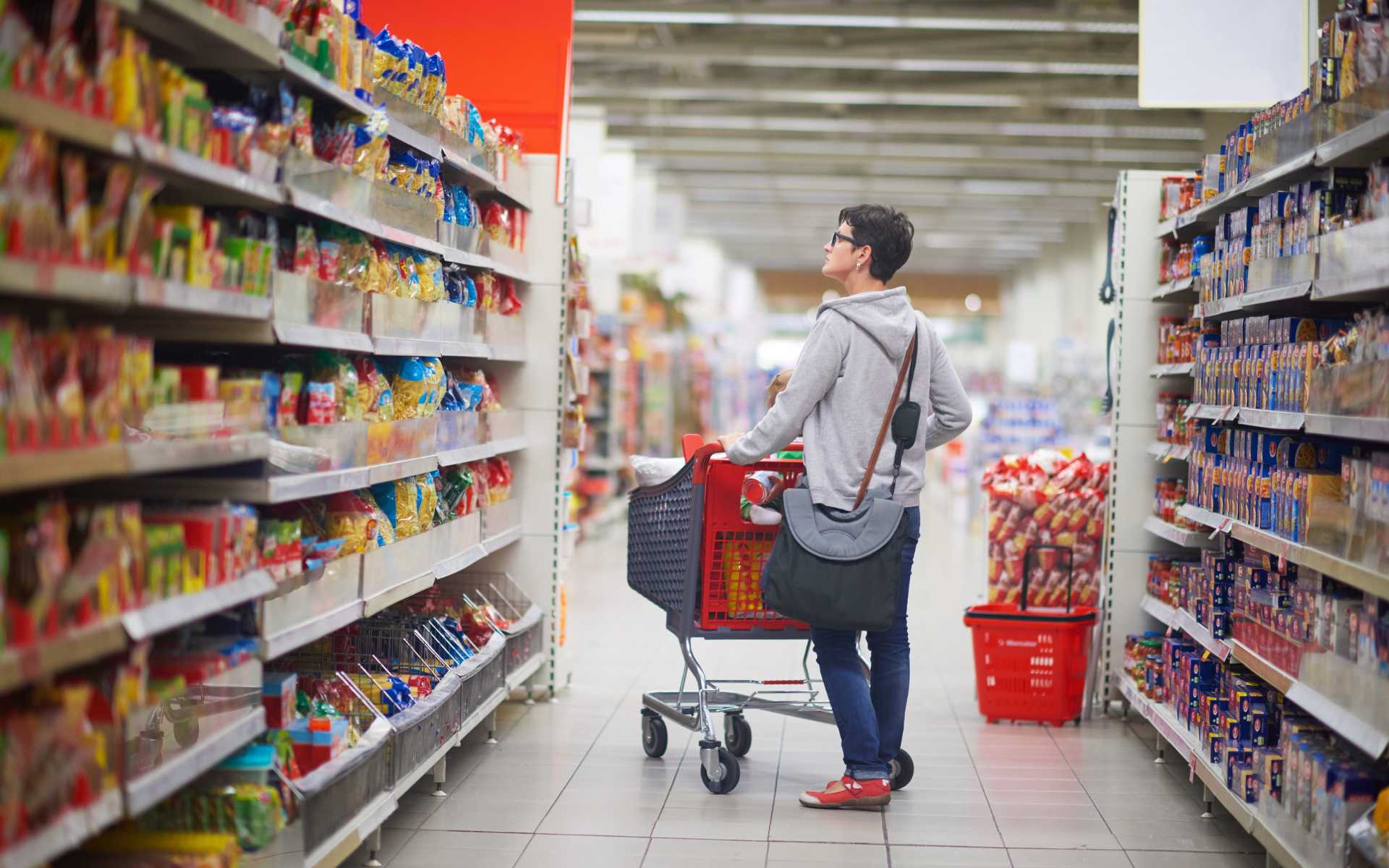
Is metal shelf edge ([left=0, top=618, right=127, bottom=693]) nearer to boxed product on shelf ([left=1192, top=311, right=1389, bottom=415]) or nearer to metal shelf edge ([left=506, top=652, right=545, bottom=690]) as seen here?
boxed product on shelf ([left=1192, top=311, right=1389, bottom=415])

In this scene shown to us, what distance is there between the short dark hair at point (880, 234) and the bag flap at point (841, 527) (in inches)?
28.5

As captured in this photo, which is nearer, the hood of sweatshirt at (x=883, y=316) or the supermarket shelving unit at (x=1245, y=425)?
the supermarket shelving unit at (x=1245, y=425)

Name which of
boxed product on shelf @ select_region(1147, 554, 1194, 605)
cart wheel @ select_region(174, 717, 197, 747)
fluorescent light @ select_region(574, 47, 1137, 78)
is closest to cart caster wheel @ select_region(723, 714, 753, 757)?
boxed product on shelf @ select_region(1147, 554, 1194, 605)

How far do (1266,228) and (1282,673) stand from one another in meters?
1.27

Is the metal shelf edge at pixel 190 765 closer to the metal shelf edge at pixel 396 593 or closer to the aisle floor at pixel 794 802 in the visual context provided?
the metal shelf edge at pixel 396 593

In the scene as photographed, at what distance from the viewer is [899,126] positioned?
1720cm

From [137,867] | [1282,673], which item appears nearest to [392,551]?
[137,867]

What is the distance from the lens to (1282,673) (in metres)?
3.48

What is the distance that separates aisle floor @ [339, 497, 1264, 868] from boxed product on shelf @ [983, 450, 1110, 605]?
54cm

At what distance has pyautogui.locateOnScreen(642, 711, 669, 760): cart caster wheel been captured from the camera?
15.6ft

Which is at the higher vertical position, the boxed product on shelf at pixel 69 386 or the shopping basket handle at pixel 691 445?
the boxed product on shelf at pixel 69 386

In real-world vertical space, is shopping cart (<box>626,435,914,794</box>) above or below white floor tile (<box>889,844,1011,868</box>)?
above

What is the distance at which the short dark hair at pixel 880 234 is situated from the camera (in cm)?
416

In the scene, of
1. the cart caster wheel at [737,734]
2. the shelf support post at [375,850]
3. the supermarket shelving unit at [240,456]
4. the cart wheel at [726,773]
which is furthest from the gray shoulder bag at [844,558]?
the shelf support post at [375,850]
